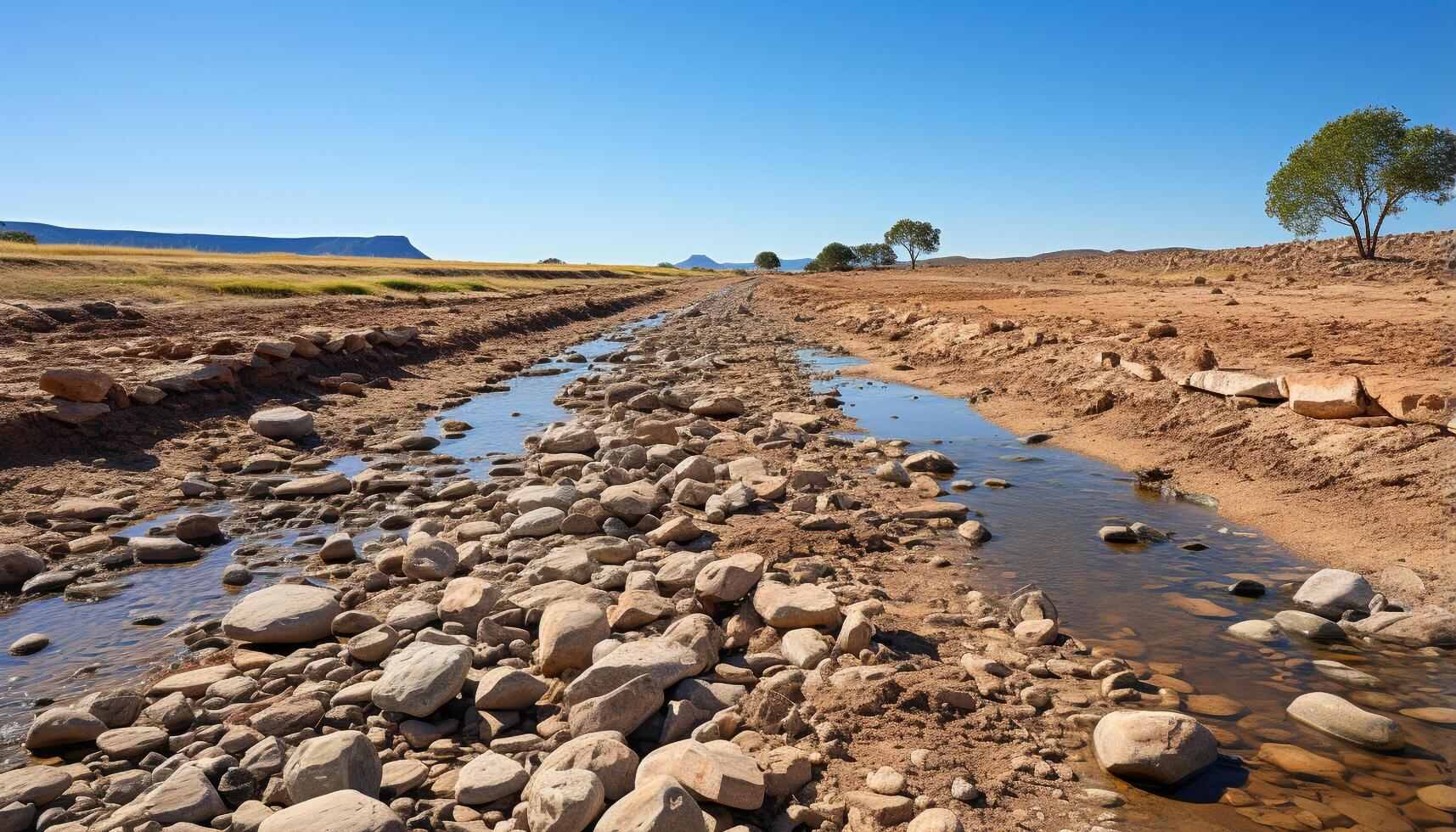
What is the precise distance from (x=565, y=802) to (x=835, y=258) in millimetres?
143115

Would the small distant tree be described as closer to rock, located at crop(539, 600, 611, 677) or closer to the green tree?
the green tree

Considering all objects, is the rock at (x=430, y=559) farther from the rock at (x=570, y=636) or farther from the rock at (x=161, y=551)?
the rock at (x=161, y=551)

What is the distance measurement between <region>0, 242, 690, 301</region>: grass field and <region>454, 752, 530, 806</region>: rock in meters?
24.2

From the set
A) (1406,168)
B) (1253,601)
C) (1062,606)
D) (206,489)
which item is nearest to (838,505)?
(1062,606)

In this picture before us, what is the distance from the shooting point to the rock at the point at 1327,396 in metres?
8.56

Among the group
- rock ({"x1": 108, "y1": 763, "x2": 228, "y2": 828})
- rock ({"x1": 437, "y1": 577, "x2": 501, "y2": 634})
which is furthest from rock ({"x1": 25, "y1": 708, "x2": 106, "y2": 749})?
rock ({"x1": 437, "y1": 577, "x2": 501, "y2": 634})

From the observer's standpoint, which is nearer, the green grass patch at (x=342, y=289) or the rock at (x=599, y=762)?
the rock at (x=599, y=762)

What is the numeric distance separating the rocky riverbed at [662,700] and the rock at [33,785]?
0.5 inches

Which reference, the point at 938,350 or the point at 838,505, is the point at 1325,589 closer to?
the point at 838,505

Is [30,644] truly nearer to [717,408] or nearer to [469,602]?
[469,602]

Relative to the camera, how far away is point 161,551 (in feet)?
22.8

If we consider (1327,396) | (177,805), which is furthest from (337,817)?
(1327,396)

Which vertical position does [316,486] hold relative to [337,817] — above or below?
below

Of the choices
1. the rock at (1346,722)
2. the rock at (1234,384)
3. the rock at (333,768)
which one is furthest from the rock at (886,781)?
the rock at (1234,384)
